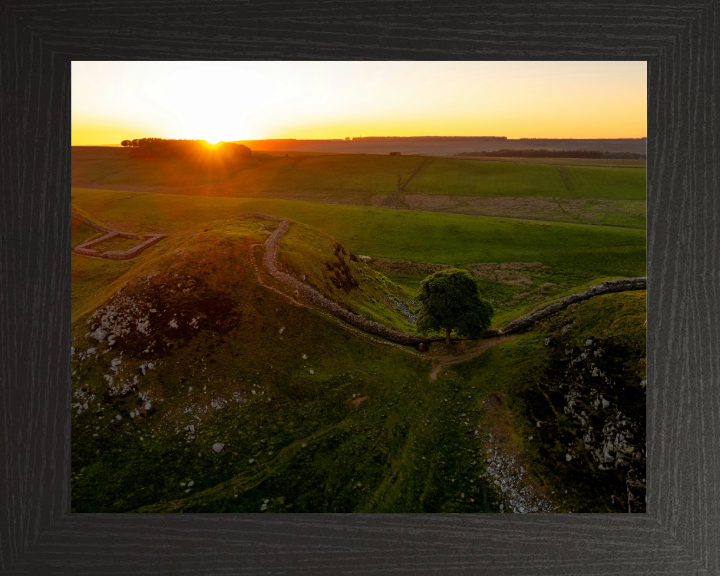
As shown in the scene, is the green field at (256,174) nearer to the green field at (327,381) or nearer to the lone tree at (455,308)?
the green field at (327,381)

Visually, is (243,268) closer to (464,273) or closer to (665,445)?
(464,273)

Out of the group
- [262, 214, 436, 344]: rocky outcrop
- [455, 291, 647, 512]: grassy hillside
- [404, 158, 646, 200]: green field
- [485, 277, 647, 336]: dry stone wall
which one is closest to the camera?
[455, 291, 647, 512]: grassy hillside

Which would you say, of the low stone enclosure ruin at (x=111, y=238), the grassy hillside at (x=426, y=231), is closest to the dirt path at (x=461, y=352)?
the grassy hillside at (x=426, y=231)

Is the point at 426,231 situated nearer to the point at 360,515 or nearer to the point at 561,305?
the point at 561,305

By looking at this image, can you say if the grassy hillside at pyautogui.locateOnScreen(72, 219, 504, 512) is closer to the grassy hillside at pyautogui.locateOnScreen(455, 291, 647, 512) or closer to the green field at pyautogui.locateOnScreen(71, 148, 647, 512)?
the green field at pyautogui.locateOnScreen(71, 148, 647, 512)

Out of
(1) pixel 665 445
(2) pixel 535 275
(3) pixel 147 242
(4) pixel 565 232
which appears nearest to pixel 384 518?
(1) pixel 665 445

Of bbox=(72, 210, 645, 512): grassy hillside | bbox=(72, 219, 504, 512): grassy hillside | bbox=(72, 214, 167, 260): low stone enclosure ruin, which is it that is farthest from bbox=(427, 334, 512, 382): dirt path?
bbox=(72, 214, 167, 260): low stone enclosure ruin
